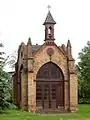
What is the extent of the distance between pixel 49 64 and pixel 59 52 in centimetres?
176

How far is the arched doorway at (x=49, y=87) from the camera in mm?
48875

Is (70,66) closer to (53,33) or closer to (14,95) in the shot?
(53,33)

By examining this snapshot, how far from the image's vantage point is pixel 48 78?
161 feet

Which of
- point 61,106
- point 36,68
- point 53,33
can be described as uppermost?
point 53,33

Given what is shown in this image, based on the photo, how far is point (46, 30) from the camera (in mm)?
50938

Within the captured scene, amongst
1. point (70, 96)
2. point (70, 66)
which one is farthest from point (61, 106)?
point (70, 66)

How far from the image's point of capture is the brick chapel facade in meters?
48.4

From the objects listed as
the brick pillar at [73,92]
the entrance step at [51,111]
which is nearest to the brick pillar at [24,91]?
the entrance step at [51,111]

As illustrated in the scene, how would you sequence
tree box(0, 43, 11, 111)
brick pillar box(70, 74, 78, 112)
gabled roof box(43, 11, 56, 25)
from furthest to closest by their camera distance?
gabled roof box(43, 11, 56, 25), brick pillar box(70, 74, 78, 112), tree box(0, 43, 11, 111)

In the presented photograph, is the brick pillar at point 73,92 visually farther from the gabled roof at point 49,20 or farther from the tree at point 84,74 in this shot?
the tree at point 84,74

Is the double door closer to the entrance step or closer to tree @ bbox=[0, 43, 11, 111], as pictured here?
the entrance step

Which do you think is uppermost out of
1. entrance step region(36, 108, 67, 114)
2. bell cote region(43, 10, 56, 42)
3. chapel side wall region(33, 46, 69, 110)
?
bell cote region(43, 10, 56, 42)

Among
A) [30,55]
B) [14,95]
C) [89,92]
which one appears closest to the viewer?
[30,55]

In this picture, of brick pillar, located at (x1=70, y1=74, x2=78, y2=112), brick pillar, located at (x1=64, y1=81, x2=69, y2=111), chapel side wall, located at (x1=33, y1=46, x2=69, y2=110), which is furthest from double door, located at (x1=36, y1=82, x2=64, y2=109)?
brick pillar, located at (x1=70, y1=74, x2=78, y2=112)
